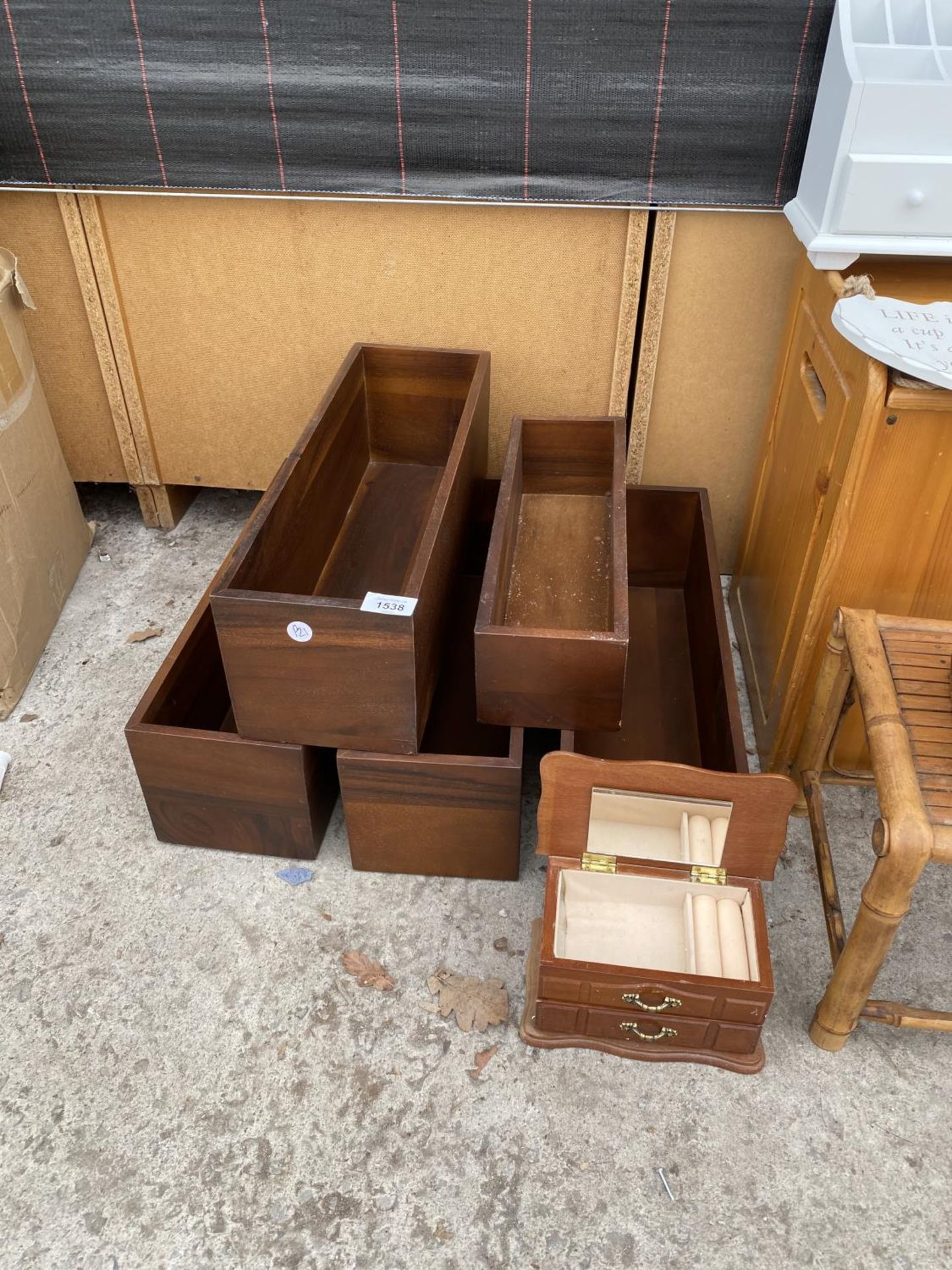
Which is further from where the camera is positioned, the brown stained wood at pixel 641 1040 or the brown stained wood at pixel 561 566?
the brown stained wood at pixel 561 566

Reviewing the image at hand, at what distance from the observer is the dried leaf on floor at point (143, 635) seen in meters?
2.68

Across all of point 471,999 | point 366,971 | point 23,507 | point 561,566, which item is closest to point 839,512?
point 561,566

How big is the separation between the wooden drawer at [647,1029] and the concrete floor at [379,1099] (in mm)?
53

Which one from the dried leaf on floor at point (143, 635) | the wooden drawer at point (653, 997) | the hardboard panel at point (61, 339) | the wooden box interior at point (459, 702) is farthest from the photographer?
the dried leaf on floor at point (143, 635)

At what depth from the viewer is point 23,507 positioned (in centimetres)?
250

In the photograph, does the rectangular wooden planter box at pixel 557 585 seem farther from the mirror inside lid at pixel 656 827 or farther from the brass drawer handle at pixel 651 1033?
the brass drawer handle at pixel 651 1033

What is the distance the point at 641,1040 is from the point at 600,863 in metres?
0.32

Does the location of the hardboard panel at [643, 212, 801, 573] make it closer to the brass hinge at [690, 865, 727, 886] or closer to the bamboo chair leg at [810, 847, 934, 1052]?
the brass hinge at [690, 865, 727, 886]

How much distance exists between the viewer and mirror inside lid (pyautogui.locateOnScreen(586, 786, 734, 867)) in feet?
5.72

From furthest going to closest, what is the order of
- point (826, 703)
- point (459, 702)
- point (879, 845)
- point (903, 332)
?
point (459, 702), point (826, 703), point (903, 332), point (879, 845)

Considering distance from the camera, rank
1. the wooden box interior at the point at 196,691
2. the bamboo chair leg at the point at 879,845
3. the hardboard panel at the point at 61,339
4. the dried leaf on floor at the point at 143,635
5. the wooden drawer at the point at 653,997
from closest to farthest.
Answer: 1. the bamboo chair leg at the point at 879,845
2. the wooden drawer at the point at 653,997
3. the wooden box interior at the point at 196,691
4. the hardboard panel at the point at 61,339
5. the dried leaf on floor at the point at 143,635

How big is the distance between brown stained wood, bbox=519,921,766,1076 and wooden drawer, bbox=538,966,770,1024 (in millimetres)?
16

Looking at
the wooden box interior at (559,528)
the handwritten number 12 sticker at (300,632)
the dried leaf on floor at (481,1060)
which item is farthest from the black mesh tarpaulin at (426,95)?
the dried leaf on floor at (481,1060)

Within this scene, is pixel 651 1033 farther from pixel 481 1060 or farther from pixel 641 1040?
pixel 481 1060
